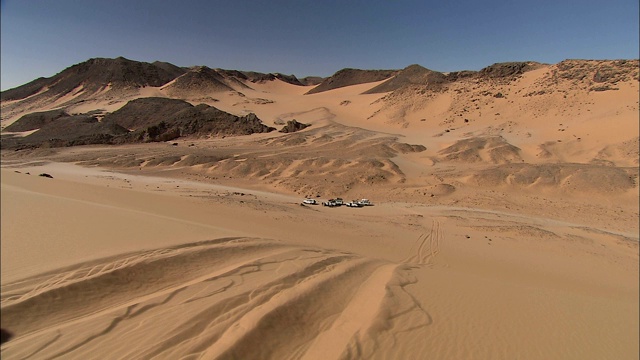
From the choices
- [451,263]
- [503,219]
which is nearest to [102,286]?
[451,263]

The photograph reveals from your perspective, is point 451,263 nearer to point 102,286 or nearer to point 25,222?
point 102,286

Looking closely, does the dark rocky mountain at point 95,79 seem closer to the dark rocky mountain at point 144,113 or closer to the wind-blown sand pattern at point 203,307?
the dark rocky mountain at point 144,113

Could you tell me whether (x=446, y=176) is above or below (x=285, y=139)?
below

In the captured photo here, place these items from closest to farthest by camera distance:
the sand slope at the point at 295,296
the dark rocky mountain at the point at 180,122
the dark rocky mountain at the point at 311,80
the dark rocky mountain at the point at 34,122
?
the sand slope at the point at 295,296 → the dark rocky mountain at the point at 180,122 → the dark rocky mountain at the point at 34,122 → the dark rocky mountain at the point at 311,80

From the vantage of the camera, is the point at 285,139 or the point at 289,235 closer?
the point at 289,235

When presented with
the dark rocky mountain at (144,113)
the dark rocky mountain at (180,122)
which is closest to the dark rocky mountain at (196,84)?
the dark rocky mountain at (144,113)

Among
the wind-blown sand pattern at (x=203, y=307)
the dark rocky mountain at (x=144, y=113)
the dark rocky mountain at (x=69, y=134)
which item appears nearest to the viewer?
the wind-blown sand pattern at (x=203, y=307)

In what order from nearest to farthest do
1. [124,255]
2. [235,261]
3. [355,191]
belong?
[124,255], [235,261], [355,191]

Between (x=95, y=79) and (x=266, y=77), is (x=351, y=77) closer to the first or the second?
(x=266, y=77)
